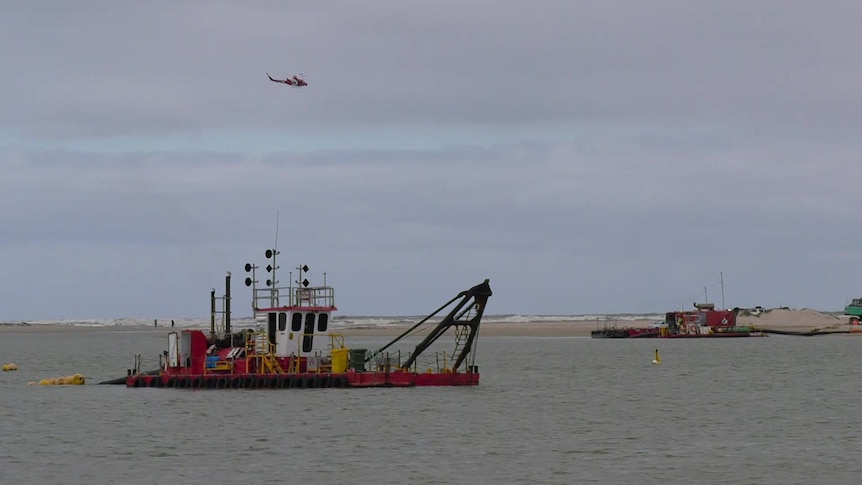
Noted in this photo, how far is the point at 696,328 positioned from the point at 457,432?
328 feet

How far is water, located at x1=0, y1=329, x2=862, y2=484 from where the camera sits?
33719 millimetres

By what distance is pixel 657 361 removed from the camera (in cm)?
8531

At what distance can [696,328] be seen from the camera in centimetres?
13750

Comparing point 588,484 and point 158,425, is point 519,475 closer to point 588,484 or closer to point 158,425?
point 588,484

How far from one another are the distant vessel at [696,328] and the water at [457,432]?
66692 millimetres

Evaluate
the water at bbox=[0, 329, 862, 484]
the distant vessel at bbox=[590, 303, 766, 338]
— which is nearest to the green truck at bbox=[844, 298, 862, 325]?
the distant vessel at bbox=[590, 303, 766, 338]

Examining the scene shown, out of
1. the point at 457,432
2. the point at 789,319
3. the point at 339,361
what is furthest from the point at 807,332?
the point at 457,432

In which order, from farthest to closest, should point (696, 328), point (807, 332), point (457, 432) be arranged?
point (807, 332)
point (696, 328)
point (457, 432)

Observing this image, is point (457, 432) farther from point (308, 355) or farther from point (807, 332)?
point (807, 332)

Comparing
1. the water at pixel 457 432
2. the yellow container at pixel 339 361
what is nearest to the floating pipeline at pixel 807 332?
the water at pixel 457 432

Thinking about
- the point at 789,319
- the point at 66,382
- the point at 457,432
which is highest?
the point at 789,319

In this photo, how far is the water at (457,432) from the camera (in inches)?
1328

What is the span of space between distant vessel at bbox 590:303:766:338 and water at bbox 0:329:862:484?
219ft

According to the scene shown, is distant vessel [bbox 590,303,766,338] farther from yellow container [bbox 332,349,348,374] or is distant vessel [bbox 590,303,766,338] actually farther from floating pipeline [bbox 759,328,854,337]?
yellow container [bbox 332,349,348,374]
